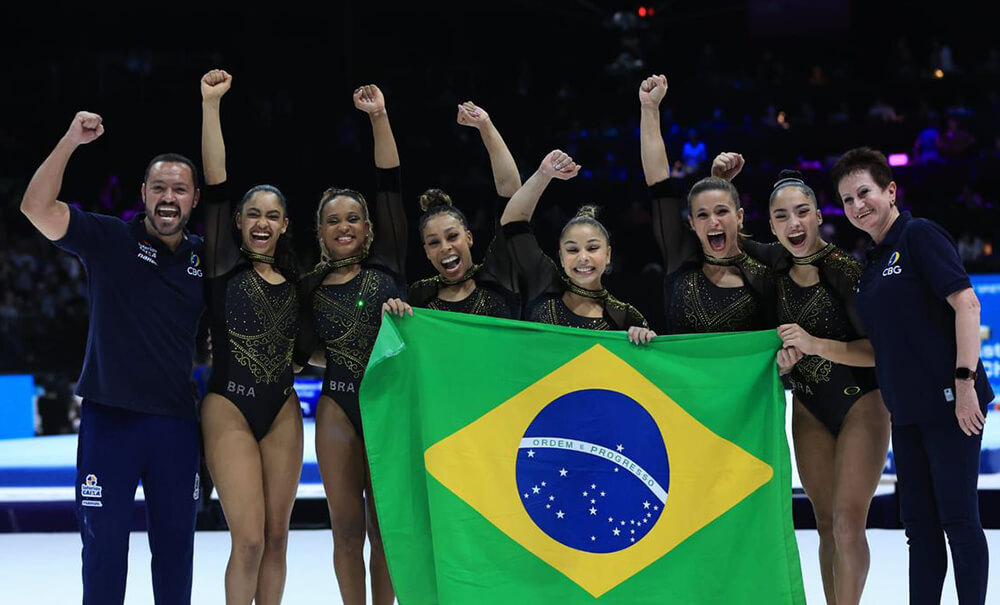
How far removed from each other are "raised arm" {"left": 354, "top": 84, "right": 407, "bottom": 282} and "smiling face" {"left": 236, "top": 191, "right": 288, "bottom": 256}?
0.41 m

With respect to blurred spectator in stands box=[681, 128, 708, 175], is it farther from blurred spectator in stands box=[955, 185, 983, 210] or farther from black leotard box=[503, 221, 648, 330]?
black leotard box=[503, 221, 648, 330]

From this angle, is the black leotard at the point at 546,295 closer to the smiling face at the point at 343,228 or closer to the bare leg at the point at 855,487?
the smiling face at the point at 343,228

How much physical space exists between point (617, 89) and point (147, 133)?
6.11 m

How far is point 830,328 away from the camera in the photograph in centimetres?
384

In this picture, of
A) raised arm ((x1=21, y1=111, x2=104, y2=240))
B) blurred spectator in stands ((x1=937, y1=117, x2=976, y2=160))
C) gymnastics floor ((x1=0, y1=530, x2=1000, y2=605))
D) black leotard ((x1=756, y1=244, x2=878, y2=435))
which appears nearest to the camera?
raised arm ((x1=21, y1=111, x2=104, y2=240))

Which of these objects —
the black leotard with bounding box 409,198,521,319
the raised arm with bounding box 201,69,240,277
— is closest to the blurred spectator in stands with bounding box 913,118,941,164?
the black leotard with bounding box 409,198,521,319

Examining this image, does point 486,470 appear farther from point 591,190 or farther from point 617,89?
point 617,89

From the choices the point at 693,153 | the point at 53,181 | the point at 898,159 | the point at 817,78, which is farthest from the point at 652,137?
the point at 817,78

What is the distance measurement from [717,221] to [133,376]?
2.25 m

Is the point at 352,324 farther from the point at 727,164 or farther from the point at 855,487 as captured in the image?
the point at 855,487

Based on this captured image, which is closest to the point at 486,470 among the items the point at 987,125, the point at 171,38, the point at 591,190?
the point at 591,190

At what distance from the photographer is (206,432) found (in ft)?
12.6

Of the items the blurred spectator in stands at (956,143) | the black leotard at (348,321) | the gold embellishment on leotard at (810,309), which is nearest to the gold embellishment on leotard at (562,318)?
the black leotard at (348,321)

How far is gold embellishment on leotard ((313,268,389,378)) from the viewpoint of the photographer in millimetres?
3996
